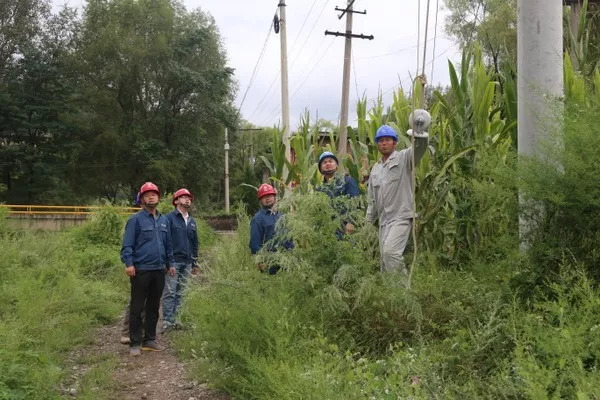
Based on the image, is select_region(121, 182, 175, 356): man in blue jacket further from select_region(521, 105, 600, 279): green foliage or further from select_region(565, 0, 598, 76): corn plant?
select_region(565, 0, 598, 76): corn plant

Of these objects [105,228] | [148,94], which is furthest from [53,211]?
[105,228]

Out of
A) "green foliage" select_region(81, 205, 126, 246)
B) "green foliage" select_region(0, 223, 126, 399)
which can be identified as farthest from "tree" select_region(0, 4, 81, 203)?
"green foliage" select_region(0, 223, 126, 399)

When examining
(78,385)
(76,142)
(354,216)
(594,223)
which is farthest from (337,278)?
(76,142)

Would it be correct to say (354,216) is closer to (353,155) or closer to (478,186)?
(478,186)

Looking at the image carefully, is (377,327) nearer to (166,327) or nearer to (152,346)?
(152,346)

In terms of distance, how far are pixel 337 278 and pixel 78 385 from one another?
8.12 feet

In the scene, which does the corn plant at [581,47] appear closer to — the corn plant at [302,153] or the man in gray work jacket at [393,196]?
the man in gray work jacket at [393,196]

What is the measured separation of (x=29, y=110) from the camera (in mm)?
36062

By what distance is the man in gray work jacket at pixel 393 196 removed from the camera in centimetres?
486

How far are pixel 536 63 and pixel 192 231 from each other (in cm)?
463

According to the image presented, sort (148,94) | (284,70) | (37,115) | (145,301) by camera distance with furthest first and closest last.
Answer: (148,94), (37,115), (284,70), (145,301)

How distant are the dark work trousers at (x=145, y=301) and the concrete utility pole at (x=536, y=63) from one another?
4.06 meters

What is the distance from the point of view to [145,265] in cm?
636

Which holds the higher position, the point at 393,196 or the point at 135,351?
the point at 393,196
